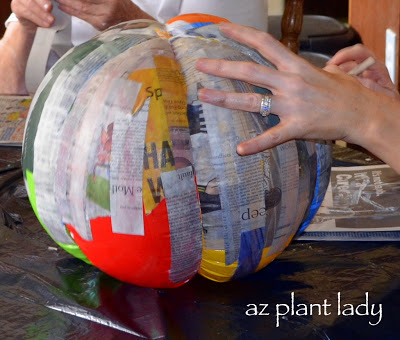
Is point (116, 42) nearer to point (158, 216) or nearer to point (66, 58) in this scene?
point (66, 58)

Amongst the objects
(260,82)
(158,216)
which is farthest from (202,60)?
(158,216)

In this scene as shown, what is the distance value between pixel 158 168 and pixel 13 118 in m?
0.87

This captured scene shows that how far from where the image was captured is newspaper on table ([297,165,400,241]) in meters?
1.03

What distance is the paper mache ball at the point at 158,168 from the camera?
0.80 meters

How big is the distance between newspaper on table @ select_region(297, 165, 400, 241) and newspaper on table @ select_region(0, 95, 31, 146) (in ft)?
2.29

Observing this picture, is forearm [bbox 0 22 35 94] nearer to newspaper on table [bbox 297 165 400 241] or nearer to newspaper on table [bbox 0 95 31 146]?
newspaper on table [bbox 0 95 31 146]

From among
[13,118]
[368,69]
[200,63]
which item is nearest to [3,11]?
[13,118]

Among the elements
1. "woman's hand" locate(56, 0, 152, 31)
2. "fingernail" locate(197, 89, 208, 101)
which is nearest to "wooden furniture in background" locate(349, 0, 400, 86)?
"woman's hand" locate(56, 0, 152, 31)

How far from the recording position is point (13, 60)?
76.4 inches

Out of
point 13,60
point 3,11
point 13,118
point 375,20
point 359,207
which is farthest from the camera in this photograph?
point 3,11

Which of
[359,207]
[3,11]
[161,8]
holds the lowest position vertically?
[3,11]

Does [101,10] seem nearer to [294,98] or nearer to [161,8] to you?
[161,8]

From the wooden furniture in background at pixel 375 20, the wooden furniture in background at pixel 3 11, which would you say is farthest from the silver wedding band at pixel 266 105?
the wooden furniture in background at pixel 3 11

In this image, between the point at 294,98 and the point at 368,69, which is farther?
the point at 368,69
